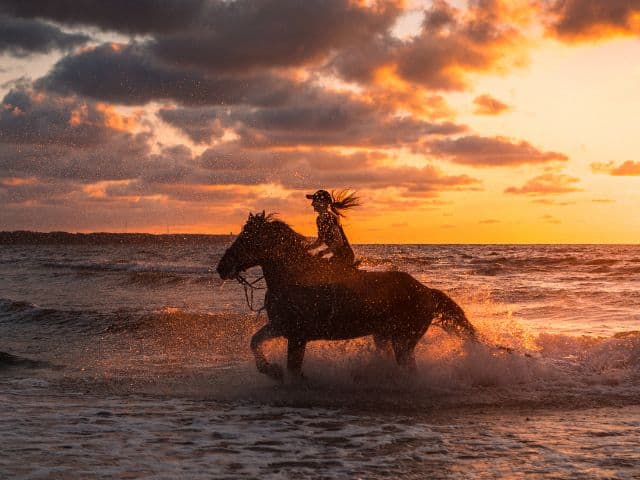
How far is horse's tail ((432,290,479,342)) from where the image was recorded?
31.3 feet

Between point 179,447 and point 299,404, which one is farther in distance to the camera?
point 299,404


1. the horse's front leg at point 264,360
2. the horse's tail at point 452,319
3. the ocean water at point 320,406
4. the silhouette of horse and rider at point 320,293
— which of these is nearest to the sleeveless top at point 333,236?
the silhouette of horse and rider at point 320,293

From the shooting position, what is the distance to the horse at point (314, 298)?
29.1 feet

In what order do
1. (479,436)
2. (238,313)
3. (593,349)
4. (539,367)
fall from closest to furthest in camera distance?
(479,436)
(539,367)
(593,349)
(238,313)

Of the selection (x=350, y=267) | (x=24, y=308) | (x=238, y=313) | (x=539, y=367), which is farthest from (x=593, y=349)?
(x=24, y=308)

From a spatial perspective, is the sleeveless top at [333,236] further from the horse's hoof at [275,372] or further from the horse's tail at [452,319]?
the horse's hoof at [275,372]

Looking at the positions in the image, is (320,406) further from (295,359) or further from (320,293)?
(320,293)

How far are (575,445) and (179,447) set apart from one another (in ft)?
12.0

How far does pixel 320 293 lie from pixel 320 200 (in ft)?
4.30

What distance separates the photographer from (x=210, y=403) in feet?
26.9

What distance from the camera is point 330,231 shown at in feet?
29.5

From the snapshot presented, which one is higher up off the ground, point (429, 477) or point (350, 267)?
point (350, 267)

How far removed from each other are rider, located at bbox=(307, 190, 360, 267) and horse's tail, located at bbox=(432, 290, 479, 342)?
4.90ft

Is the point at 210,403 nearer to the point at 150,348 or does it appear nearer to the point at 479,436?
the point at 479,436
